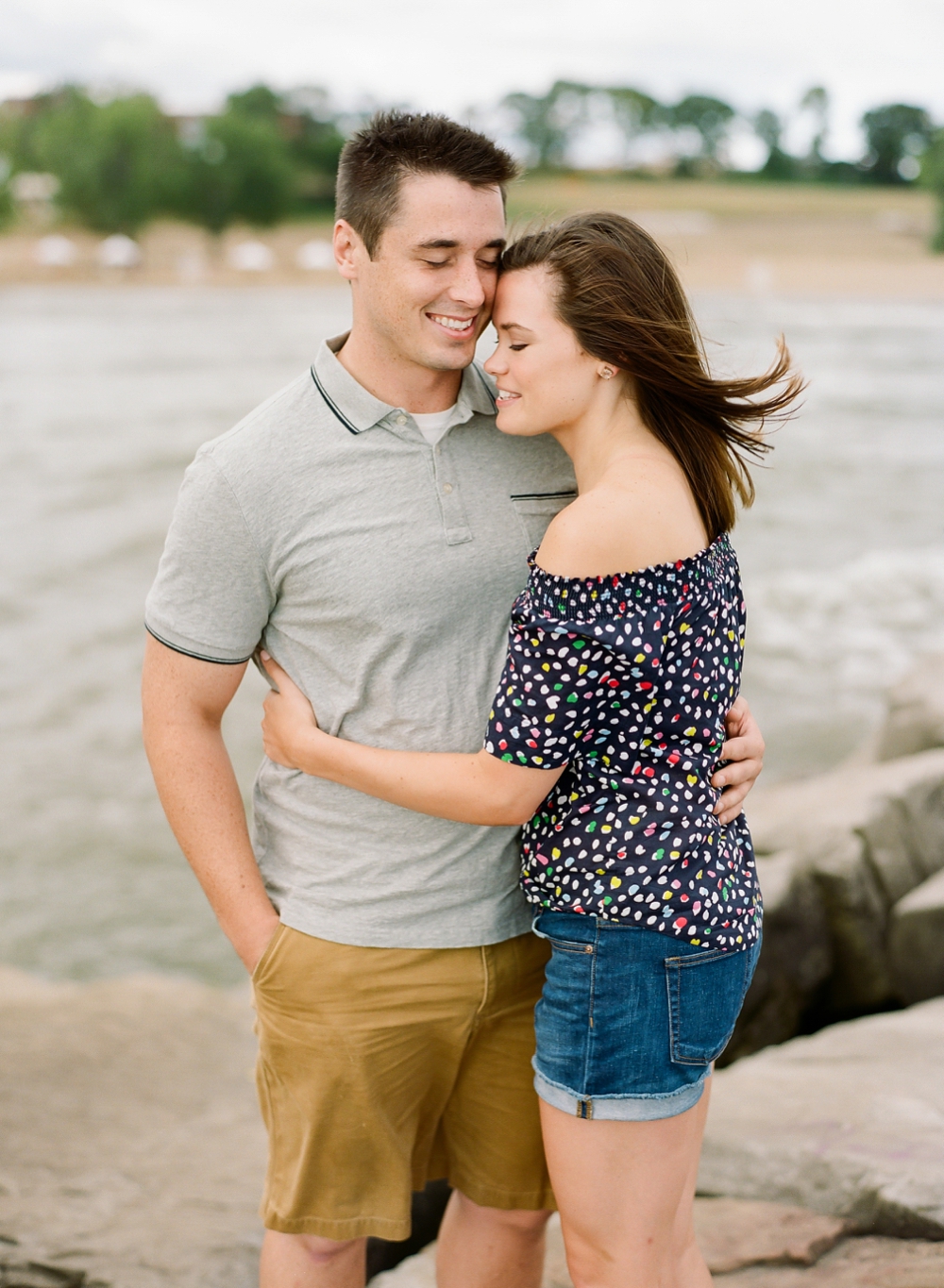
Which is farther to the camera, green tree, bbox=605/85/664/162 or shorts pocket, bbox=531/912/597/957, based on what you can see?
green tree, bbox=605/85/664/162

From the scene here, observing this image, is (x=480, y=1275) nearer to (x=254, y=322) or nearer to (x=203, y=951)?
(x=203, y=951)

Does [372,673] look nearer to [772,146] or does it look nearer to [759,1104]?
[759,1104]

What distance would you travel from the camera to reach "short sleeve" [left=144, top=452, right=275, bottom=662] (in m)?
1.96

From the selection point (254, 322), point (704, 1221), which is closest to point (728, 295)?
point (254, 322)

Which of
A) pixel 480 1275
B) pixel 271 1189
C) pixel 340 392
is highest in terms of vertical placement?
pixel 340 392

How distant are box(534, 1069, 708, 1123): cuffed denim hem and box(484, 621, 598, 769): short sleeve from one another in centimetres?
47

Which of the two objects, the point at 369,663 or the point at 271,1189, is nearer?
the point at 369,663

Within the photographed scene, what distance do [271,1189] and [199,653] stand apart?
2.90 ft

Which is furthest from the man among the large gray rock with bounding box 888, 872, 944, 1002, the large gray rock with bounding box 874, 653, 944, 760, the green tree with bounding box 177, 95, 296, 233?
the green tree with bounding box 177, 95, 296, 233

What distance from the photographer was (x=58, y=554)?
13047mm

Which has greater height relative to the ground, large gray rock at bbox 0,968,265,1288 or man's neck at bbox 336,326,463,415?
man's neck at bbox 336,326,463,415

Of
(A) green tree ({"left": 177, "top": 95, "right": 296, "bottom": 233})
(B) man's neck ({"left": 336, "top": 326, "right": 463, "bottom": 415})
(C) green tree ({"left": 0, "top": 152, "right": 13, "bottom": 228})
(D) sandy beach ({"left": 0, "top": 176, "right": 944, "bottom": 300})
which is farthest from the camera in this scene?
(A) green tree ({"left": 177, "top": 95, "right": 296, "bottom": 233})

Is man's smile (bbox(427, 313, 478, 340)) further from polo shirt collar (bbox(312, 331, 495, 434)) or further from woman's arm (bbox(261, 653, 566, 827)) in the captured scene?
woman's arm (bbox(261, 653, 566, 827))

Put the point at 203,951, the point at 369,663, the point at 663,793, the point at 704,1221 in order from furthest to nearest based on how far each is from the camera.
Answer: the point at 203,951 → the point at 704,1221 → the point at 369,663 → the point at 663,793
